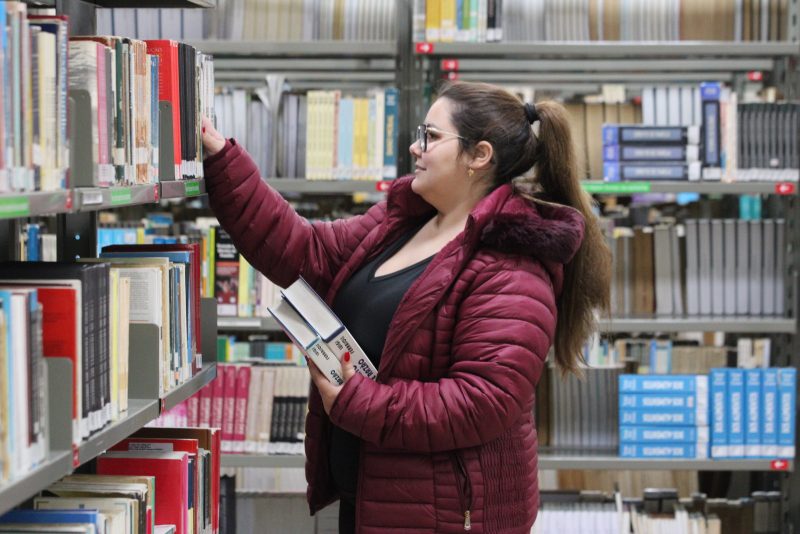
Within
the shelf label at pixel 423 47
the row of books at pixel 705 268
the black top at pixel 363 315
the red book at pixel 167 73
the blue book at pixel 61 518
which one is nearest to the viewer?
the blue book at pixel 61 518

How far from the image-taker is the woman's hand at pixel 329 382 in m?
2.15

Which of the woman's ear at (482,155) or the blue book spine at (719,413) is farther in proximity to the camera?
the blue book spine at (719,413)

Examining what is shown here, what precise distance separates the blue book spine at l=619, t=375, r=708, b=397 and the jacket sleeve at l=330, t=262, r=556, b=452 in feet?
5.37

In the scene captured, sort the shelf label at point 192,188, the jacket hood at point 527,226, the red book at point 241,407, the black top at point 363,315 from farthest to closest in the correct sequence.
Answer: 1. the red book at point 241,407
2. the black top at point 363,315
3. the jacket hood at point 527,226
4. the shelf label at point 192,188

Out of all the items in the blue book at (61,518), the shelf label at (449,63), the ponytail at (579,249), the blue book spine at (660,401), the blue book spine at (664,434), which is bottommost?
the blue book spine at (664,434)

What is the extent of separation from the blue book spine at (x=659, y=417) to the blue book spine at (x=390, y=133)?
47.1 inches

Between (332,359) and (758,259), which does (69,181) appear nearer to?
(332,359)

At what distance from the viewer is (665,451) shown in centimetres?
369

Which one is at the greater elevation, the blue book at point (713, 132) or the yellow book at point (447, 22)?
the yellow book at point (447, 22)

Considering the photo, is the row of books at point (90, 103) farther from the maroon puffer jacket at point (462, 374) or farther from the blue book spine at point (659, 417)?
the blue book spine at point (659, 417)

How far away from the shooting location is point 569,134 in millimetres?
2441

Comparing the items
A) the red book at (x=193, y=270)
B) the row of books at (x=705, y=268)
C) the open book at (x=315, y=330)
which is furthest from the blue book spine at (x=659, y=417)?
the red book at (x=193, y=270)

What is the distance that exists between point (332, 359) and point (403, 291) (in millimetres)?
230

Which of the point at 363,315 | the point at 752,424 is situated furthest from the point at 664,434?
the point at 363,315
